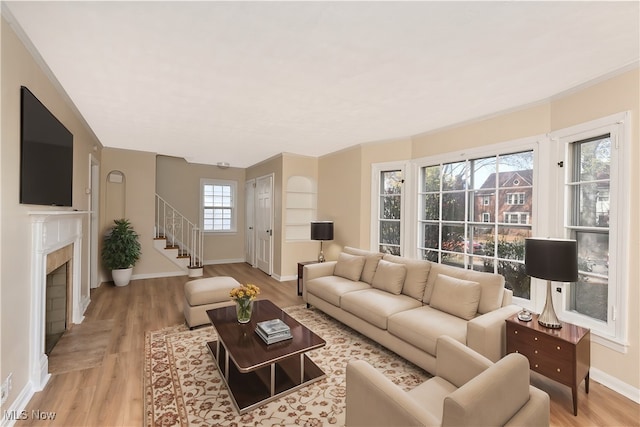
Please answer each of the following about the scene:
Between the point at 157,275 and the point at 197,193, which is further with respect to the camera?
the point at 197,193

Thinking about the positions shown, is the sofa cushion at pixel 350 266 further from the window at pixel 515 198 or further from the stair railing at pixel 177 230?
the stair railing at pixel 177 230

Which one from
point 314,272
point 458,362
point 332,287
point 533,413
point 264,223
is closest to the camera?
point 533,413

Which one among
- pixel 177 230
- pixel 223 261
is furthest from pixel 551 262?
pixel 177 230

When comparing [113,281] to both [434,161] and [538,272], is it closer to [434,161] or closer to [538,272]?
[434,161]

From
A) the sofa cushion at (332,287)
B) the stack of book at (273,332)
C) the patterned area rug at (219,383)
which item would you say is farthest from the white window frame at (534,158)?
the stack of book at (273,332)

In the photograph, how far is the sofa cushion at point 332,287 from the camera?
3515mm

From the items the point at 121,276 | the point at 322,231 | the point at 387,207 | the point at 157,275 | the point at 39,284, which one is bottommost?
the point at 157,275

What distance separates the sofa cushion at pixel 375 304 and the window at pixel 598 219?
4.78 feet

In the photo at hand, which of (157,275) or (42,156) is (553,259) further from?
(157,275)

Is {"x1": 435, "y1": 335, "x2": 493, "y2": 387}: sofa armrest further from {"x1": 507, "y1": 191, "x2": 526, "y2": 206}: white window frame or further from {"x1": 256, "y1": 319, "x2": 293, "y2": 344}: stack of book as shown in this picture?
{"x1": 507, "y1": 191, "x2": 526, "y2": 206}: white window frame

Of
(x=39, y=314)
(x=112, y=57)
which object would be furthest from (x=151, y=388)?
(x=112, y=57)

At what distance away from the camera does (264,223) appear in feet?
21.2

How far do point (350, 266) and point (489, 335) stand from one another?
1.97 m

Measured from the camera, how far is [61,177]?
109 inches
